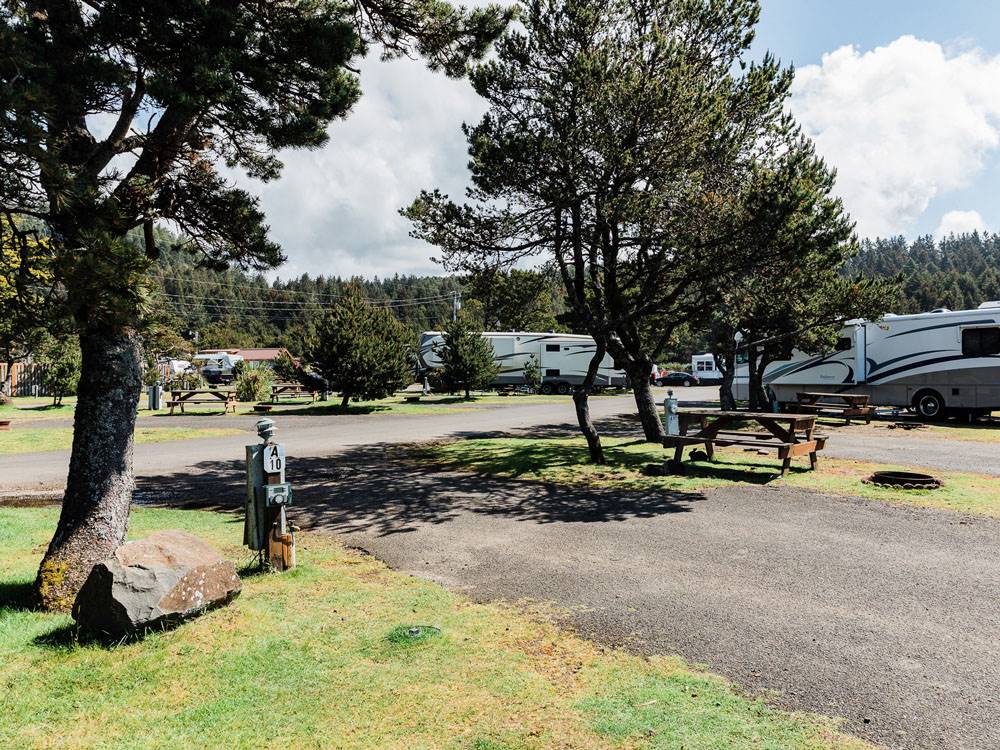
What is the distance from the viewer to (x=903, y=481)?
8.98 m

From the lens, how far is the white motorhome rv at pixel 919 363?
18.0m

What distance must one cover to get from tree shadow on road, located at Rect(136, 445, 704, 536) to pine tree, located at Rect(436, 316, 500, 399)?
59.3ft

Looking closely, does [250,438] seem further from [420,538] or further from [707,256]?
[707,256]

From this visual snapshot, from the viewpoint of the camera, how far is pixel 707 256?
35.3 feet

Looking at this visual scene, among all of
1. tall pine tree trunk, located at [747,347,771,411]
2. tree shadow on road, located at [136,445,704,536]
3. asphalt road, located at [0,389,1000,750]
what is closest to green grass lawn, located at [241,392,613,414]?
tall pine tree trunk, located at [747,347,771,411]

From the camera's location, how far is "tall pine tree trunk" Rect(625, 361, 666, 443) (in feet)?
44.4

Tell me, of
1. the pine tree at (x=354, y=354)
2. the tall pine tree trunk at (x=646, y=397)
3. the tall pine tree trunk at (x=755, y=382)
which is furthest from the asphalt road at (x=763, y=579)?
the pine tree at (x=354, y=354)

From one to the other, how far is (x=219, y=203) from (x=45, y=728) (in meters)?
4.56

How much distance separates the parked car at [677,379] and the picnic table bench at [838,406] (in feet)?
77.8

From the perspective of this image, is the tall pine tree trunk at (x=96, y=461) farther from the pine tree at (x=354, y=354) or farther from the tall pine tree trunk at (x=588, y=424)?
the pine tree at (x=354, y=354)

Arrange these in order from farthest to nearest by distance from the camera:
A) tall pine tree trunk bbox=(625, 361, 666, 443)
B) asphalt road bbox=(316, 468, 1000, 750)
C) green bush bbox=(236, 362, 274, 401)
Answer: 1. green bush bbox=(236, 362, 274, 401)
2. tall pine tree trunk bbox=(625, 361, 666, 443)
3. asphalt road bbox=(316, 468, 1000, 750)

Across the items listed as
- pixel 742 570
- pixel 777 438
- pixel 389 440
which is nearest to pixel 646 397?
pixel 777 438

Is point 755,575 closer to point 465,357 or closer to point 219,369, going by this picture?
point 465,357

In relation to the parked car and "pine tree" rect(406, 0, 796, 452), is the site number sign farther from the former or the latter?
the parked car
